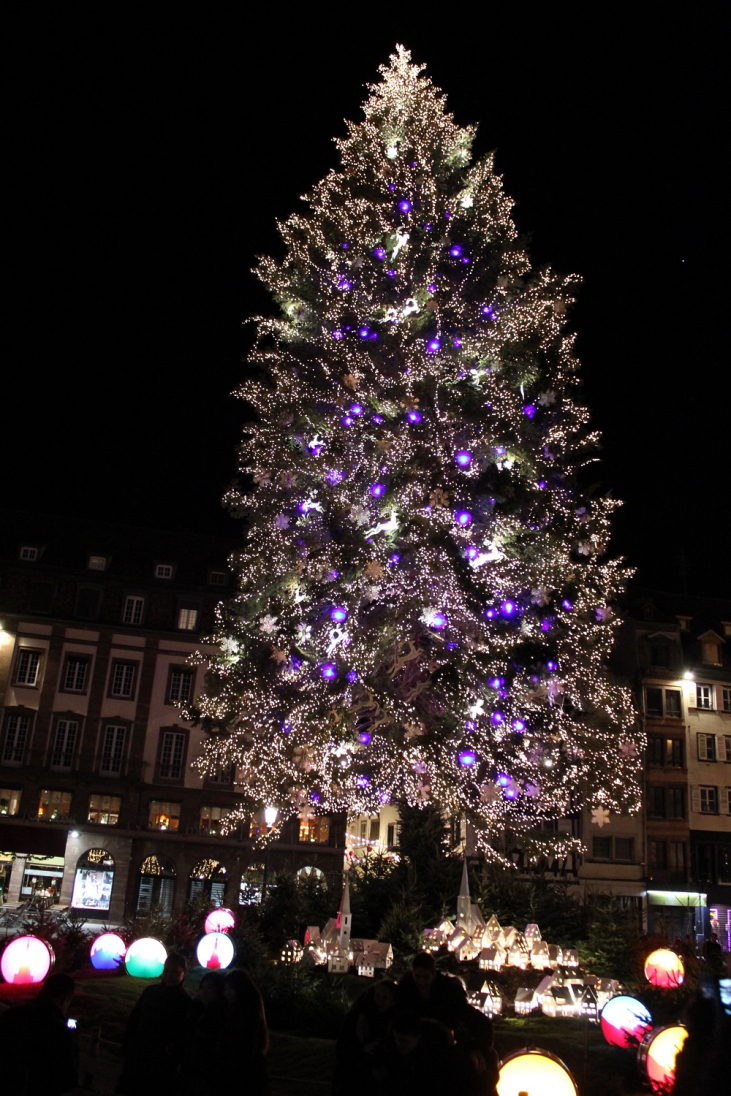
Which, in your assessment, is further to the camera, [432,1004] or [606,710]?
[606,710]

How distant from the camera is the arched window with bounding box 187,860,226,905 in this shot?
1500 inches

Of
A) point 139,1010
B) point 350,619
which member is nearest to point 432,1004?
point 139,1010

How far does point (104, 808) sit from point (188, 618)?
925 centimetres

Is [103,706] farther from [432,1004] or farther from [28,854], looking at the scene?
[432,1004]

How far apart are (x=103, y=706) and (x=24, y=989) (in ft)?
96.3

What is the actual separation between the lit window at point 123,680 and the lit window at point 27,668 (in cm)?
333

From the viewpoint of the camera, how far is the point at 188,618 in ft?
139

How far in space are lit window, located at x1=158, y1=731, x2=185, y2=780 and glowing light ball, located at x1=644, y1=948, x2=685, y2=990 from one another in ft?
94.0

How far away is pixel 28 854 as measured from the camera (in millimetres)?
36625

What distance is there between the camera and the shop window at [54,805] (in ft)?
123

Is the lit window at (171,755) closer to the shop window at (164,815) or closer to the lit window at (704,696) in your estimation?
the shop window at (164,815)

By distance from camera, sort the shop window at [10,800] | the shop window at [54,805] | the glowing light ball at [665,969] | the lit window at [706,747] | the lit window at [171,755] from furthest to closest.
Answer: the lit window at [706,747] < the lit window at [171,755] < the shop window at [54,805] < the shop window at [10,800] < the glowing light ball at [665,969]

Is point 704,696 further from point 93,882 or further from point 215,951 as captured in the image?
point 215,951

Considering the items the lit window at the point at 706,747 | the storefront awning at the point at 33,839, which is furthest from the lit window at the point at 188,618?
the lit window at the point at 706,747
